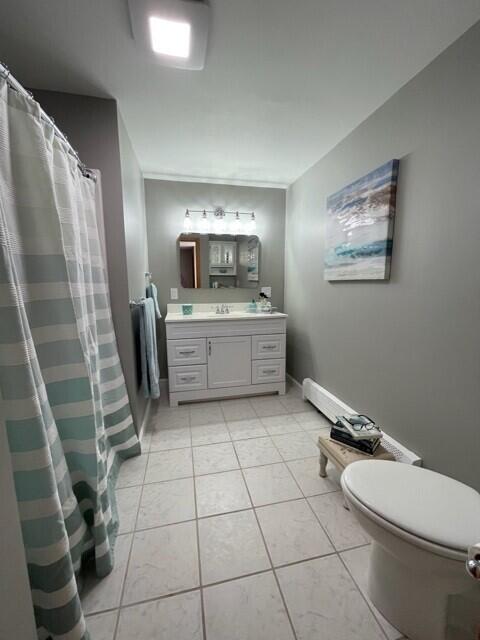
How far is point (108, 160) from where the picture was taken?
5.21 feet

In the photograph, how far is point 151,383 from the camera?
2.01m

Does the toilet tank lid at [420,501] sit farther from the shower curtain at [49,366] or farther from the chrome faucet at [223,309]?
the chrome faucet at [223,309]

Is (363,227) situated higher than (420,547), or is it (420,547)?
(363,227)

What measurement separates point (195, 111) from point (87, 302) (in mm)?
1390

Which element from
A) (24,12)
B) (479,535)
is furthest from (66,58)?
(479,535)

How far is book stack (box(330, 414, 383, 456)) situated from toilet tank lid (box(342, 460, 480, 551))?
321 millimetres

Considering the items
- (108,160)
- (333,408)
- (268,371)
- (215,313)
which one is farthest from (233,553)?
(108,160)

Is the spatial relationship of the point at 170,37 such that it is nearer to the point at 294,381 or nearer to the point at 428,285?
the point at 428,285

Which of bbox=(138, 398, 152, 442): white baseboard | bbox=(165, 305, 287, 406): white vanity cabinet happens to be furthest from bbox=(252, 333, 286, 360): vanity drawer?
bbox=(138, 398, 152, 442): white baseboard

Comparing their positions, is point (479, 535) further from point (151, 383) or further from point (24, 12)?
point (24, 12)

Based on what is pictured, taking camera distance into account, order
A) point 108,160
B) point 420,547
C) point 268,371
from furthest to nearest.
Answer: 1. point 268,371
2. point 108,160
3. point 420,547

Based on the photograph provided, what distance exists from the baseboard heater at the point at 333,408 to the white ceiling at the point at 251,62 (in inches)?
78.2

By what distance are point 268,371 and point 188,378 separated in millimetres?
801

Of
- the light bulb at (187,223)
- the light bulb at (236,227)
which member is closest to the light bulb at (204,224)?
the light bulb at (187,223)
